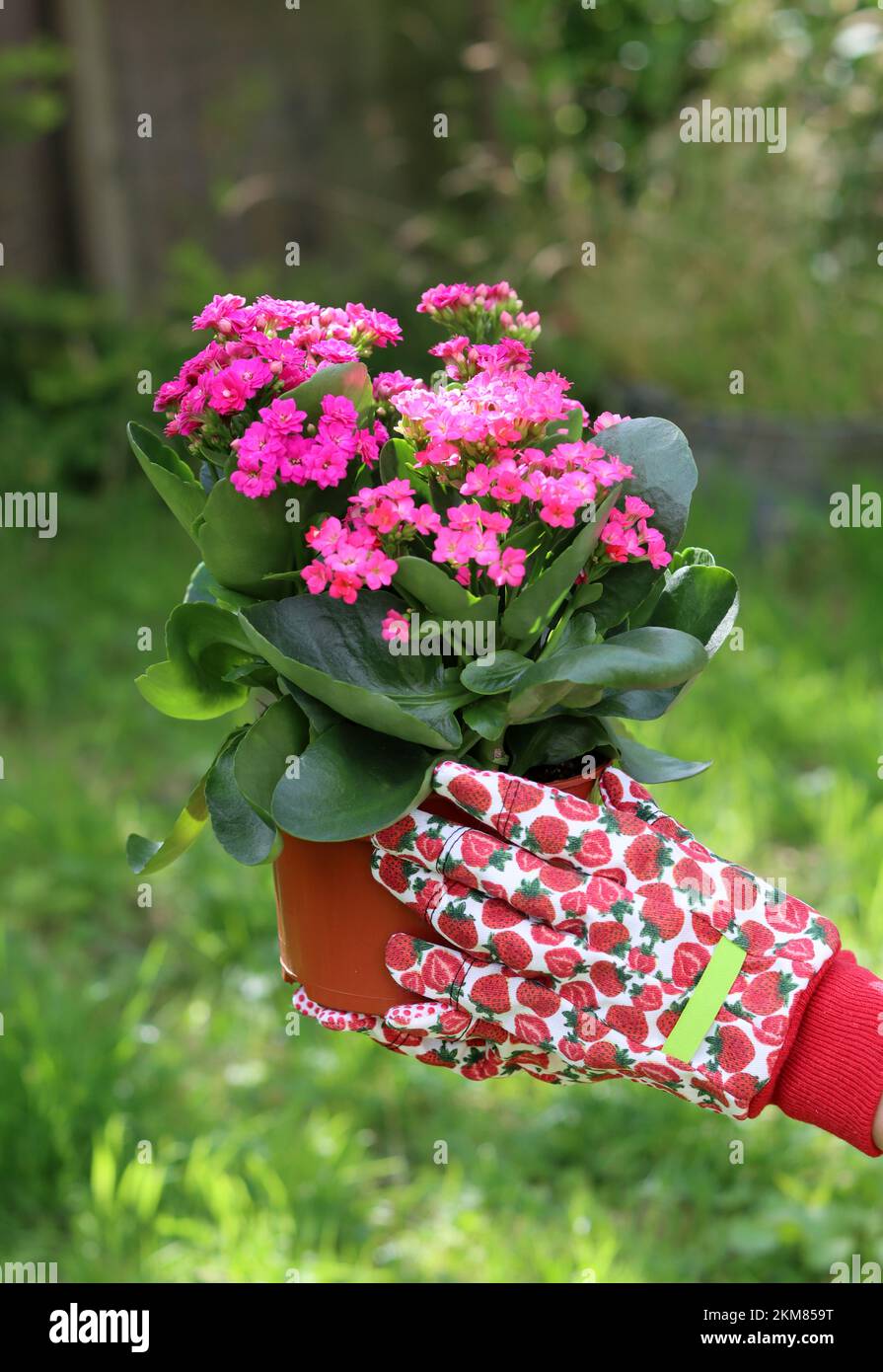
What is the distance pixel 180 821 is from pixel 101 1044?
1.06m

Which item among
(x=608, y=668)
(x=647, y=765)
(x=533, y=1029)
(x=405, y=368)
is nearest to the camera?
(x=608, y=668)

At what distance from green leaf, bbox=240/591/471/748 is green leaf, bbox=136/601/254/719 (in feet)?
0.20

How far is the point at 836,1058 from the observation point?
102cm

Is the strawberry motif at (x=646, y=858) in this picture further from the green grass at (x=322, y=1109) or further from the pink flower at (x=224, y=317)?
the green grass at (x=322, y=1109)

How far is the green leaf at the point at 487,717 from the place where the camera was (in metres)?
0.98

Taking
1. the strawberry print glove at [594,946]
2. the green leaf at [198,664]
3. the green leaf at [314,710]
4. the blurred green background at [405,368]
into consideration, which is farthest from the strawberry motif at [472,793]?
the blurred green background at [405,368]

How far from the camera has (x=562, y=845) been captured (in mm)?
996

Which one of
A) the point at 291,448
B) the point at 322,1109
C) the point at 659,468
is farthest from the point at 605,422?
the point at 322,1109

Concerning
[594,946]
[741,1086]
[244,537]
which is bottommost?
[741,1086]

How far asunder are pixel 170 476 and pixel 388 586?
0.19 meters

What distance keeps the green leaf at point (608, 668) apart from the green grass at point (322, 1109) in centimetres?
101

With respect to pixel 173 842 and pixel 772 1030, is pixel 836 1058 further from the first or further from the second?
pixel 173 842
